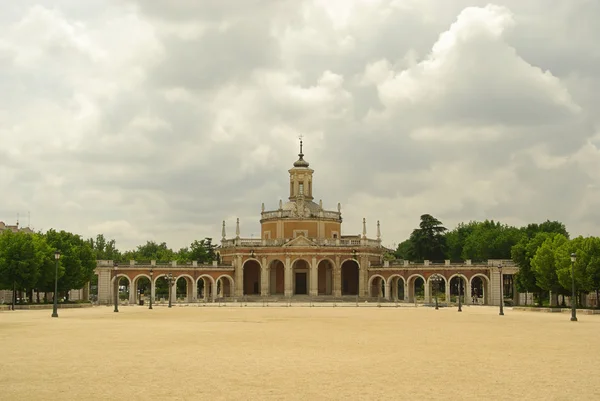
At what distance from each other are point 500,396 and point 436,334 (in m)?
17.6

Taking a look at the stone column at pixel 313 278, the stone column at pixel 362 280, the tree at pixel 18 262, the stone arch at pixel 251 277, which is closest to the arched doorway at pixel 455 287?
the stone column at pixel 362 280

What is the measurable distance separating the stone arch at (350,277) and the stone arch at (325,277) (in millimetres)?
2171

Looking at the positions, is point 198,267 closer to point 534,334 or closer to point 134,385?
point 534,334

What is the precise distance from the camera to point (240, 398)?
1496cm

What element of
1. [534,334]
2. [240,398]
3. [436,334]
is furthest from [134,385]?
[534,334]

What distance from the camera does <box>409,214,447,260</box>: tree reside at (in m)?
114

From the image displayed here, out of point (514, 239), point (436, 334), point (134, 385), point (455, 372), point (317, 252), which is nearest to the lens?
point (134, 385)

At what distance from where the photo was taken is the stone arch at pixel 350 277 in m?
105

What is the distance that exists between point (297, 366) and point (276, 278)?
279 feet

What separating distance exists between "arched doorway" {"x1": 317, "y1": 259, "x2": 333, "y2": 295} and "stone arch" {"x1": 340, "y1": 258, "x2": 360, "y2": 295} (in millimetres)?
2165

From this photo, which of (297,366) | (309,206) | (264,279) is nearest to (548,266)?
(264,279)

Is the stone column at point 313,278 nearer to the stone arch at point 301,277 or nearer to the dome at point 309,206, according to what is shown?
the stone arch at point 301,277

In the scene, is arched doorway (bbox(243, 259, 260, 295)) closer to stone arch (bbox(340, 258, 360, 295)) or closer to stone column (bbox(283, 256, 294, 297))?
stone column (bbox(283, 256, 294, 297))

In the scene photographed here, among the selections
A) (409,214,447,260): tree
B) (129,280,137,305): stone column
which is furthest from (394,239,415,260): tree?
(129,280,137,305): stone column
